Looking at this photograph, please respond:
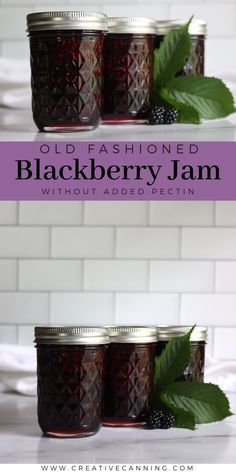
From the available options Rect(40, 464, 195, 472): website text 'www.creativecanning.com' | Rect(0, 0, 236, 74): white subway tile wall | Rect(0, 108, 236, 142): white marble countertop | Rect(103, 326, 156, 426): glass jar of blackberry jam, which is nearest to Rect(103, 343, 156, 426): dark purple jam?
Rect(103, 326, 156, 426): glass jar of blackberry jam

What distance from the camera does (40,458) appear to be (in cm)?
162

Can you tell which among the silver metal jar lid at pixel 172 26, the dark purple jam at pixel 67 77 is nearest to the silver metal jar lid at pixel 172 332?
the dark purple jam at pixel 67 77

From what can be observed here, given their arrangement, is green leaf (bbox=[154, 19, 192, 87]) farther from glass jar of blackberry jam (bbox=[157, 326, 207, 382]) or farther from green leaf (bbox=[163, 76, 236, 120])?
glass jar of blackberry jam (bbox=[157, 326, 207, 382])

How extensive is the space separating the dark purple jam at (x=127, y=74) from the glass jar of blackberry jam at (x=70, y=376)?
1.23 feet

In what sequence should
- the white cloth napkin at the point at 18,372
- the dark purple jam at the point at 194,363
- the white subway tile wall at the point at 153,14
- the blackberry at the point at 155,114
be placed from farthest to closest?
the white subway tile wall at the point at 153,14 < the white cloth napkin at the point at 18,372 < the dark purple jam at the point at 194,363 < the blackberry at the point at 155,114

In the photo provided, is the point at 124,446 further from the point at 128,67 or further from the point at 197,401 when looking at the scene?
the point at 128,67

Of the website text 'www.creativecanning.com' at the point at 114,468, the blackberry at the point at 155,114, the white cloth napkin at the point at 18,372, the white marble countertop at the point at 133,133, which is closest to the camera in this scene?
the website text 'www.creativecanning.com' at the point at 114,468

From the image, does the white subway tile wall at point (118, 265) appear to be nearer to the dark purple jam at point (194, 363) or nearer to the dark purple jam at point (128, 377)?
the dark purple jam at point (194, 363)

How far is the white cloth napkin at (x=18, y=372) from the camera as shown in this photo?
2.41 metres

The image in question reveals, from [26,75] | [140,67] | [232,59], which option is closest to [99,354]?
[140,67]

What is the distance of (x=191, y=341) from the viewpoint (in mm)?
1950

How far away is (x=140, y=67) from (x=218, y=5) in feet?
2.83

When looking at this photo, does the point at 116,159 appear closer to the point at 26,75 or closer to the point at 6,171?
the point at 6,171

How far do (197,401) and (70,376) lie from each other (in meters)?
0.25
